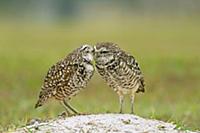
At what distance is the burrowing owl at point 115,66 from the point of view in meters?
10.5

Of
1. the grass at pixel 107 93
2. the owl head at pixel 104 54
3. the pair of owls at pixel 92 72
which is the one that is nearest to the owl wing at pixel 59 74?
the pair of owls at pixel 92 72

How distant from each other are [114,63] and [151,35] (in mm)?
31150

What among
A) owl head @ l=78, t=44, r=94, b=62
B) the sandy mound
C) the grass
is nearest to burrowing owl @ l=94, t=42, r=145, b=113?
owl head @ l=78, t=44, r=94, b=62

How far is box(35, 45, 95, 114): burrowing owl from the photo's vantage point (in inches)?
423

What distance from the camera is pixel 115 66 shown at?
1055cm

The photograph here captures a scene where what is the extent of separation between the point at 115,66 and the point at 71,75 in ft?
2.11

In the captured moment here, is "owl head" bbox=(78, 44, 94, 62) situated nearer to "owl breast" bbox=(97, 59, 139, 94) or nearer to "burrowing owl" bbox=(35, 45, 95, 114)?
"burrowing owl" bbox=(35, 45, 95, 114)

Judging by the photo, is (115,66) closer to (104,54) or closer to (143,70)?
(104,54)

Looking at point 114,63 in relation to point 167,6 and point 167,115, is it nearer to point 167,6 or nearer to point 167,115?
point 167,115

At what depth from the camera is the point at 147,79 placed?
750 inches

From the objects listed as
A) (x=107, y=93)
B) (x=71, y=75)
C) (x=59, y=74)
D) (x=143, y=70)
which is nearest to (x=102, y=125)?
(x=71, y=75)

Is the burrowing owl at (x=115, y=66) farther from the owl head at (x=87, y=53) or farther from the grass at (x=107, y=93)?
the grass at (x=107, y=93)

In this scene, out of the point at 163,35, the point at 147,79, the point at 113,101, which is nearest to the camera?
the point at 113,101

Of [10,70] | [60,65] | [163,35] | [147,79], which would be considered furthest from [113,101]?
[163,35]
